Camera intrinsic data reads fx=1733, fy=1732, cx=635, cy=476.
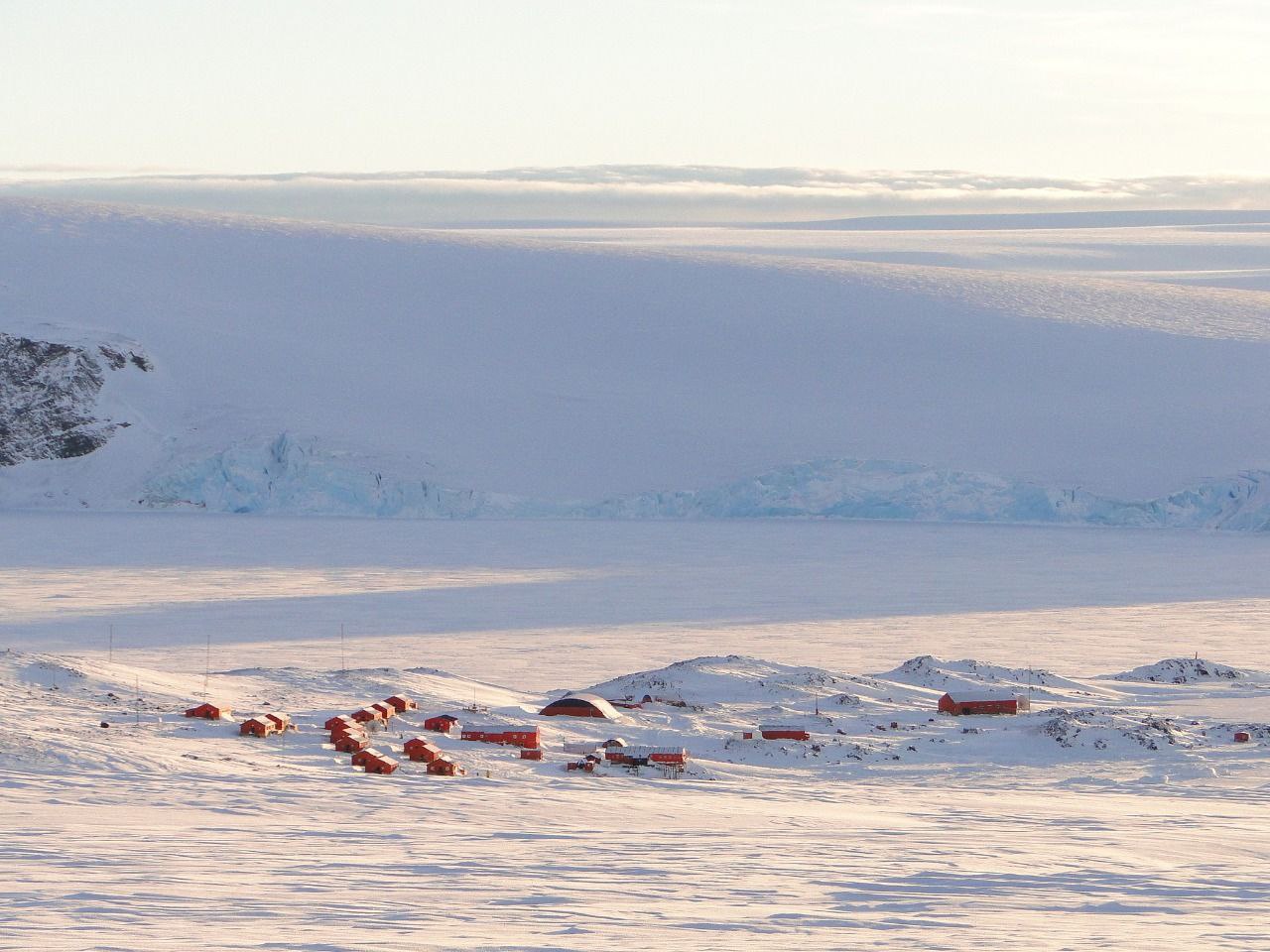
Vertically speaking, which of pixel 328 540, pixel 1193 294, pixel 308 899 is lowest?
A: pixel 328 540

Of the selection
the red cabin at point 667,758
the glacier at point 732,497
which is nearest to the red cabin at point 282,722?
the red cabin at point 667,758

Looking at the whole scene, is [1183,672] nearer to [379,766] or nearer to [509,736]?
[509,736]

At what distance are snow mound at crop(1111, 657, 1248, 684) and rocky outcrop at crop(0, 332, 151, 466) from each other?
23.7 m

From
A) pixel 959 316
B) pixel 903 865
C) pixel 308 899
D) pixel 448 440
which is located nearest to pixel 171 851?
pixel 308 899

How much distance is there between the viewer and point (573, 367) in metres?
41.3

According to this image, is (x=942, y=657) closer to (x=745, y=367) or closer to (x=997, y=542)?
(x=997, y=542)

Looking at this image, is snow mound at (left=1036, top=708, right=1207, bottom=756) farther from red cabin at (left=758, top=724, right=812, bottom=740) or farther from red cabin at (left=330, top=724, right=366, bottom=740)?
red cabin at (left=330, top=724, right=366, bottom=740)

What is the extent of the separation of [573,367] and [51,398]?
11.9 meters

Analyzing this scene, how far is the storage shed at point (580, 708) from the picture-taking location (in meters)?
18.2

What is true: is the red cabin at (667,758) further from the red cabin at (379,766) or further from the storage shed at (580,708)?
the red cabin at (379,766)

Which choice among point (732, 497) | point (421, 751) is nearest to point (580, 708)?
point (421, 751)

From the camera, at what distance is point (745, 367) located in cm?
4191

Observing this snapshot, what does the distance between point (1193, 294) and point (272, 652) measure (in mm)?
34608

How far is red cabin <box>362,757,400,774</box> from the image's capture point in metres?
14.5
